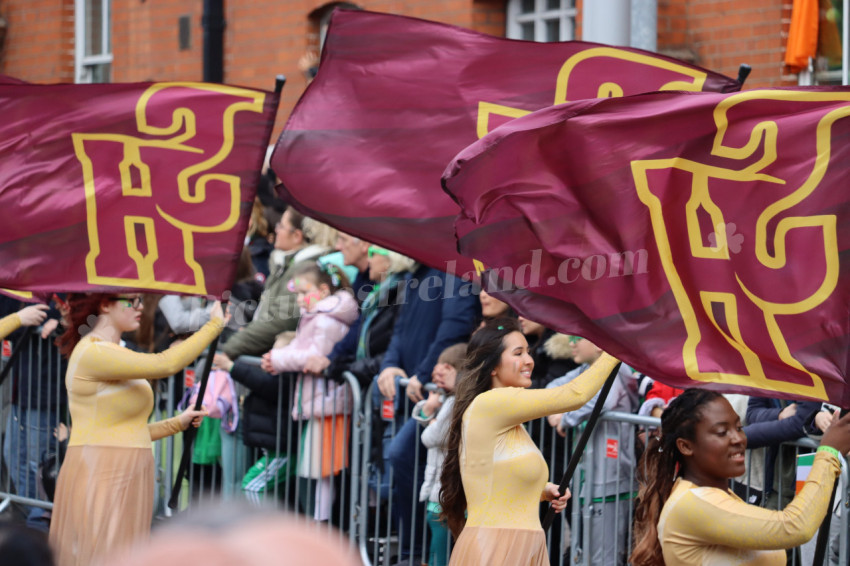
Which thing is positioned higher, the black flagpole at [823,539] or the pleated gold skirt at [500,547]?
the black flagpole at [823,539]

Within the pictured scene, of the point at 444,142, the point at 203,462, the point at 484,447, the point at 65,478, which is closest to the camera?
the point at 484,447

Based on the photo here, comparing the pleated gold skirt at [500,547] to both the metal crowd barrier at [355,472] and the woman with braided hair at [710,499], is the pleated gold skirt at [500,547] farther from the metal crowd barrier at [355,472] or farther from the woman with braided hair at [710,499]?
the metal crowd barrier at [355,472]

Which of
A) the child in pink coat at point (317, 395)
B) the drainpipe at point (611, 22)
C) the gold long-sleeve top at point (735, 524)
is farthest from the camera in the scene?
the child in pink coat at point (317, 395)

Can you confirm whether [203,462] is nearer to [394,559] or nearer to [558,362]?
[394,559]

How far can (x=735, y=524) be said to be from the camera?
14.2ft

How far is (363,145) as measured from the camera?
19.5ft

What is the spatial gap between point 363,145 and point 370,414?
229 centimetres

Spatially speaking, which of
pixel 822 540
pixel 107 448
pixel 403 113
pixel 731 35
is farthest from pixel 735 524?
pixel 731 35

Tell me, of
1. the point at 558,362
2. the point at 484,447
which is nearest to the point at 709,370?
the point at 484,447

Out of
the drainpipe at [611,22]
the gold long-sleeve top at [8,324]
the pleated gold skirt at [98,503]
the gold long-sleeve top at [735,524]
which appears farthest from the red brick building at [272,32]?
the gold long-sleeve top at [8,324]

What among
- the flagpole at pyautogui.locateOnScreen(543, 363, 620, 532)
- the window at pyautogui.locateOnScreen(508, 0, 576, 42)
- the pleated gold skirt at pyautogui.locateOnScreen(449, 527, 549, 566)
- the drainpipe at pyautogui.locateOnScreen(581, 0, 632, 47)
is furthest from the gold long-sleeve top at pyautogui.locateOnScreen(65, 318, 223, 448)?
the window at pyautogui.locateOnScreen(508, 0, 576, 42)

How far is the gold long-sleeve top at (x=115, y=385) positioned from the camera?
21.7ft

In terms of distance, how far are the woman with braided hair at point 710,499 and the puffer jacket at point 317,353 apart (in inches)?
132

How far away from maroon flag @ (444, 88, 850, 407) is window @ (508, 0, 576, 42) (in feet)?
21.3
